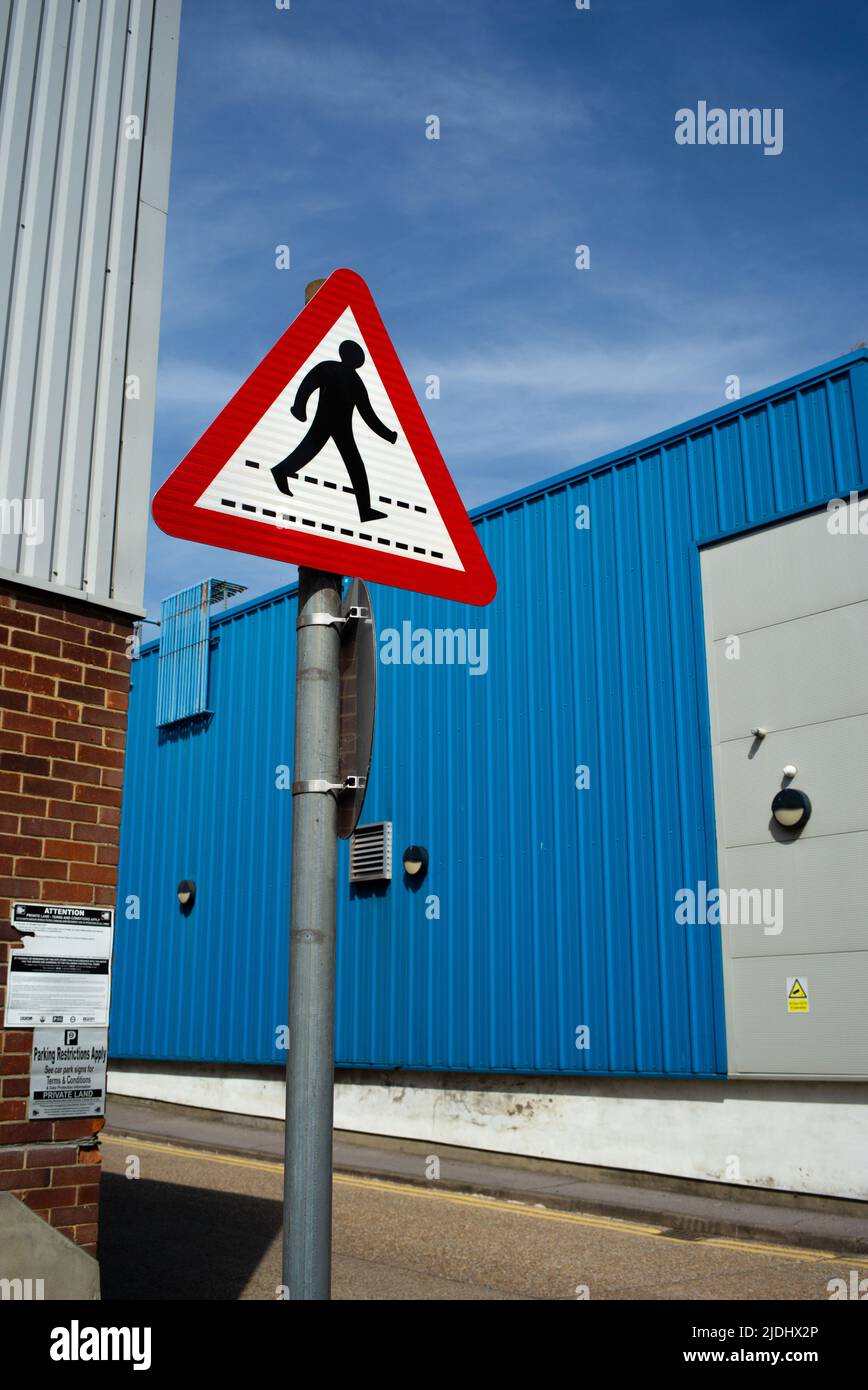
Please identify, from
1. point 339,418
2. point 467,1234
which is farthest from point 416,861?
point 339,418

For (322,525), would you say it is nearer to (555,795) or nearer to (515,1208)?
(515,1208)

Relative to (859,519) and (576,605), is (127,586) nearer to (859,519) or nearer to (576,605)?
(859,519)

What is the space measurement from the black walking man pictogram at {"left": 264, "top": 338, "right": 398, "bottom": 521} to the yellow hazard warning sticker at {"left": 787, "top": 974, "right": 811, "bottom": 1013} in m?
9.94

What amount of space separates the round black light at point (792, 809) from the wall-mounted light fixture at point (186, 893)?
1068 centimetres

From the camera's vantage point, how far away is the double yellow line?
975 centimetres

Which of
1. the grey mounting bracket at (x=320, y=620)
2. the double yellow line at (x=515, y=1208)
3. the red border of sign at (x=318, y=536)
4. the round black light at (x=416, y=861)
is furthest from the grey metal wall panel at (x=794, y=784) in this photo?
the grey mounting bracket at (x=320, y=620)

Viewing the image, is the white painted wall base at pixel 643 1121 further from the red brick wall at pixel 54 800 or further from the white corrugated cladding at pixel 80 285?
the white corrugated cladding at pixel 80 285

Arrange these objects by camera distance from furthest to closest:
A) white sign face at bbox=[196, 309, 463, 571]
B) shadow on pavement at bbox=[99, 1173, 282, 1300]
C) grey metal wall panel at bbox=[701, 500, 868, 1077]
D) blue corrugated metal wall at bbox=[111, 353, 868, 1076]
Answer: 1. blue corrugated metal wall at bbox=[111, 353, 868, 1076]
2. grey metal wall panel at bbox=[701, 500, 868, 1077]
3. shadow on pavement at bbox=[99, 1173, 282, 1300]
4. white sign face at bbox=[196, 309, 463, 571]

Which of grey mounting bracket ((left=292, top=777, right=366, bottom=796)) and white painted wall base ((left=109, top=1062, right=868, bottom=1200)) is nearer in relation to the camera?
grey mounting bracket ((left=292, top=777, right=366, bottom=796))

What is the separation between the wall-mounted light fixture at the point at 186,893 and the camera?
65.3ft

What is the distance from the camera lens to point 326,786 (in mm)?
2795

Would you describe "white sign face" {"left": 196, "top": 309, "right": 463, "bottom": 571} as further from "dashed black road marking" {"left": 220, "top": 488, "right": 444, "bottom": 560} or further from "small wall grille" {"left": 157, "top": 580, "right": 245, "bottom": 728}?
"small wall grille" {"left": 157, "top": 580, "right": 245, "bottom": 728}

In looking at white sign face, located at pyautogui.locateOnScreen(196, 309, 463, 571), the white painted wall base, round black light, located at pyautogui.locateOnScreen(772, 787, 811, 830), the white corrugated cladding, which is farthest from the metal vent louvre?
white sign face, located at pyautogui.locateOnScreen(196, 309, 463, 571)
